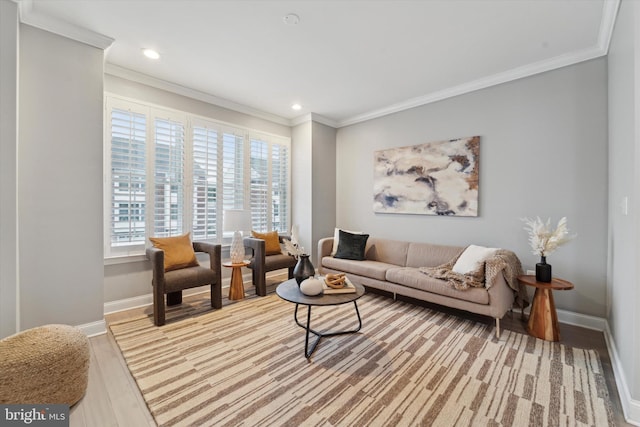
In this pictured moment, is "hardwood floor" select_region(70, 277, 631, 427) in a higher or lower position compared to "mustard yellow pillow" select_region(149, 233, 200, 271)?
lower

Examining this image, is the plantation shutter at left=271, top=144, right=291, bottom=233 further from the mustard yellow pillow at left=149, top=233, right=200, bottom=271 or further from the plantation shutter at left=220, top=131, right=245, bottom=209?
the mustard yellow pillow at left=149, top=233, right=200, bottom=271

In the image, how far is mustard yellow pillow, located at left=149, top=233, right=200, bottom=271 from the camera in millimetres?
3096

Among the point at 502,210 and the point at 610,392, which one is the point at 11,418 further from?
the point at 502,210

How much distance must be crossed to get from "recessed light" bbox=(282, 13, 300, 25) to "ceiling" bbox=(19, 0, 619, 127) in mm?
30

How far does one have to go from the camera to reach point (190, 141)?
375cm

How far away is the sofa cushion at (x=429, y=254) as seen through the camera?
3.46 metres

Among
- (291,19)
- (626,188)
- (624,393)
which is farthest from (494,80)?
(624,393)

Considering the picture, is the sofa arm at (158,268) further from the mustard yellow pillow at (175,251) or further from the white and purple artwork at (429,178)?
the white and purple artwork at (429,178)

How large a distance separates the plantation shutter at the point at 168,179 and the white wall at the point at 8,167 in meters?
1.42

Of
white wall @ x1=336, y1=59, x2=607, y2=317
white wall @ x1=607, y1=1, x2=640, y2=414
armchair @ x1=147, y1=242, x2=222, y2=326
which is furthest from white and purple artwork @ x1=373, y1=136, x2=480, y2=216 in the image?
armchair @ x1=147, y1=242, x2=222, y2=326

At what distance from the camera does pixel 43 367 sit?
1570mm

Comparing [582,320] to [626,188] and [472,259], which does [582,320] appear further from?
[626,188]

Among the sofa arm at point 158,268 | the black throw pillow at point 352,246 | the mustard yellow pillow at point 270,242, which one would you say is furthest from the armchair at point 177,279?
the black throw pillow at point 352,246

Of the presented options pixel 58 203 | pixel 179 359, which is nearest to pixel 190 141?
pixel 58 203
